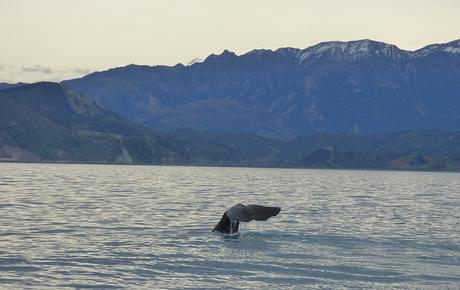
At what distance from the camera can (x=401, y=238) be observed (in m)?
48.2

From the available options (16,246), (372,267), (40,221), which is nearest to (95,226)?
(40,221)

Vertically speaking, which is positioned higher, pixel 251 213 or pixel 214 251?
pixel 251 213

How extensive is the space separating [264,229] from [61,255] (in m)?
19.6

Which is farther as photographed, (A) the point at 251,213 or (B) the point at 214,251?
(A) the point at 251,213

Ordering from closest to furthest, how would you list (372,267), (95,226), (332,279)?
(332,279), (372,267), (95,226)

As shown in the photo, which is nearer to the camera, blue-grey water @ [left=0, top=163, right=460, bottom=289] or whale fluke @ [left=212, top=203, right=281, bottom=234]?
blue-grey water @ [left=0, top=163, right=460, bottom=289]

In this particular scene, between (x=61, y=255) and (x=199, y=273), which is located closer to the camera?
(x=199, y=273)

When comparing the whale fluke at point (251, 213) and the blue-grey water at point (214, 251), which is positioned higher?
the whale fluke at point (251, 213)

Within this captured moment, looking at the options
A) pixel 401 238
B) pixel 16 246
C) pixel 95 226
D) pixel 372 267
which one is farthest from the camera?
pixel 95 226

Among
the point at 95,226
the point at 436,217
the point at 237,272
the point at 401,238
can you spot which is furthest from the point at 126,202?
the point at 237,272

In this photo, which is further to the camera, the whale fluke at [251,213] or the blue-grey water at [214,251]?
the whale fluke at [251,213]

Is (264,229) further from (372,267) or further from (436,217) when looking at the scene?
(436,217)

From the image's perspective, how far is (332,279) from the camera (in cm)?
3181

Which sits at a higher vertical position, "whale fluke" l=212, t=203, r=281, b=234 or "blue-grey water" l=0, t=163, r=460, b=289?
"whale fluke" l=212, t=203, r=281, b=234
